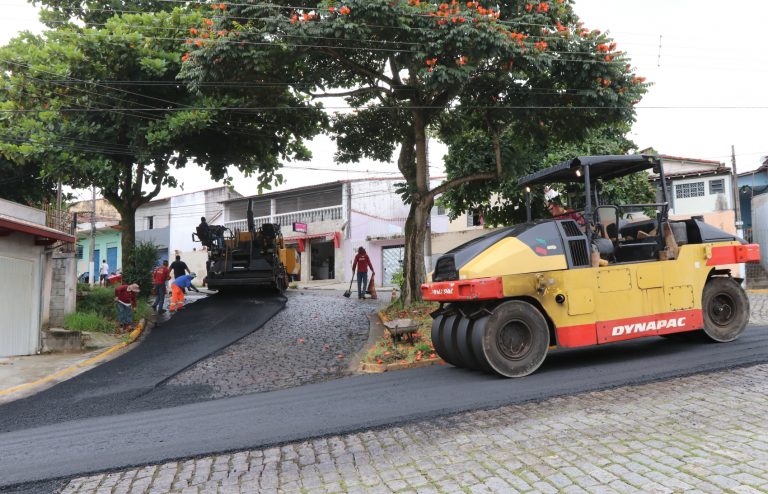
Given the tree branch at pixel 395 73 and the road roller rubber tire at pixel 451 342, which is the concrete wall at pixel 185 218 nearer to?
the tree branch at pixel 395 73

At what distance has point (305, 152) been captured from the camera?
57.2 feet

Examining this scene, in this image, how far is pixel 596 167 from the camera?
24.0 ft

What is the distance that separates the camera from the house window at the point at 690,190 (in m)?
24.0

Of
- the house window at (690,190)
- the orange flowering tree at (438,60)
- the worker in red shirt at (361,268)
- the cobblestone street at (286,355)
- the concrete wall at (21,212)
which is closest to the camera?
the cobblestone street at (286,355)

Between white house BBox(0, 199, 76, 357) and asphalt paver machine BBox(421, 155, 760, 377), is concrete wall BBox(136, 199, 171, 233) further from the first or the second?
asphalt paver machine BBox(421, 155, 760, 377)

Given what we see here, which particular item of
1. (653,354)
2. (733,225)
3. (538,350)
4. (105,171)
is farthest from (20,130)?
(733,225)

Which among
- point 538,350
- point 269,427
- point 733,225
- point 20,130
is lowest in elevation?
point 269,427

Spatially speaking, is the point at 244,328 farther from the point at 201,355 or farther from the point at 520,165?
the point at 520,165

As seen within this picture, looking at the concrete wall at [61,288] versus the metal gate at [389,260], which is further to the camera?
the metal gate at [389,260]

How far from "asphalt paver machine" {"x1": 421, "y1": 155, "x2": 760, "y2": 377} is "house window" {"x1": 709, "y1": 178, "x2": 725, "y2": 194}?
18.7m

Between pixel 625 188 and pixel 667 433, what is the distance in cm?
1529

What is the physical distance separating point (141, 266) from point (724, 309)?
13876mm

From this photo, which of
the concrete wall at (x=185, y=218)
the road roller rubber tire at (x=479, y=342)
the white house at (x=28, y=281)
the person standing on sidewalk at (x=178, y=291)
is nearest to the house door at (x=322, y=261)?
the concrete wall at (x=185, y=218)

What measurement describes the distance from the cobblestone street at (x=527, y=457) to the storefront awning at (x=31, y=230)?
7.93 meters
